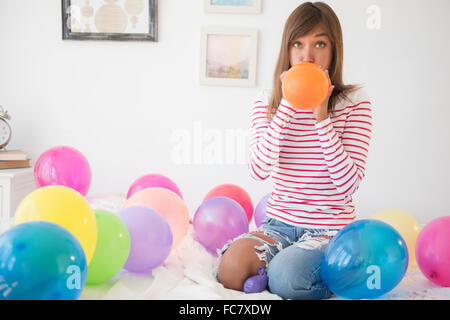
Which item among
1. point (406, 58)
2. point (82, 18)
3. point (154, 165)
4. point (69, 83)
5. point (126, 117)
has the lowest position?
point (154, 165)

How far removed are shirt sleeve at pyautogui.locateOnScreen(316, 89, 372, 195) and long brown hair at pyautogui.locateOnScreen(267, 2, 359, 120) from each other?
0.24 feet

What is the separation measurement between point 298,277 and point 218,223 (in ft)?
1.46

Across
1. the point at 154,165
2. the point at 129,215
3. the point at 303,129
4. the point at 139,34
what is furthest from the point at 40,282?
the point at 139,34

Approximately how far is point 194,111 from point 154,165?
40cm

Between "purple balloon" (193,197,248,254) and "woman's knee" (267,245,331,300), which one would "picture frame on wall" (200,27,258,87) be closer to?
"purple balloon" (193,197,248,254)

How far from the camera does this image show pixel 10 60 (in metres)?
2.53

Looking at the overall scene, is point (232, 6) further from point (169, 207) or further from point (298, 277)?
point (298, 277)

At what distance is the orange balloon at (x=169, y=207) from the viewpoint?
144 cm

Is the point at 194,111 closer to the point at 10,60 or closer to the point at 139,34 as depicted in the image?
the point at 139,34

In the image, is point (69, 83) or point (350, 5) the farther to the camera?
point (69, 83)

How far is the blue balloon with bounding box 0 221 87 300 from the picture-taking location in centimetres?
82

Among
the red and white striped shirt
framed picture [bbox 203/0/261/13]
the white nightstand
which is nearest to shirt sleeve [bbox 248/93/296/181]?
the red and white striped shirt
